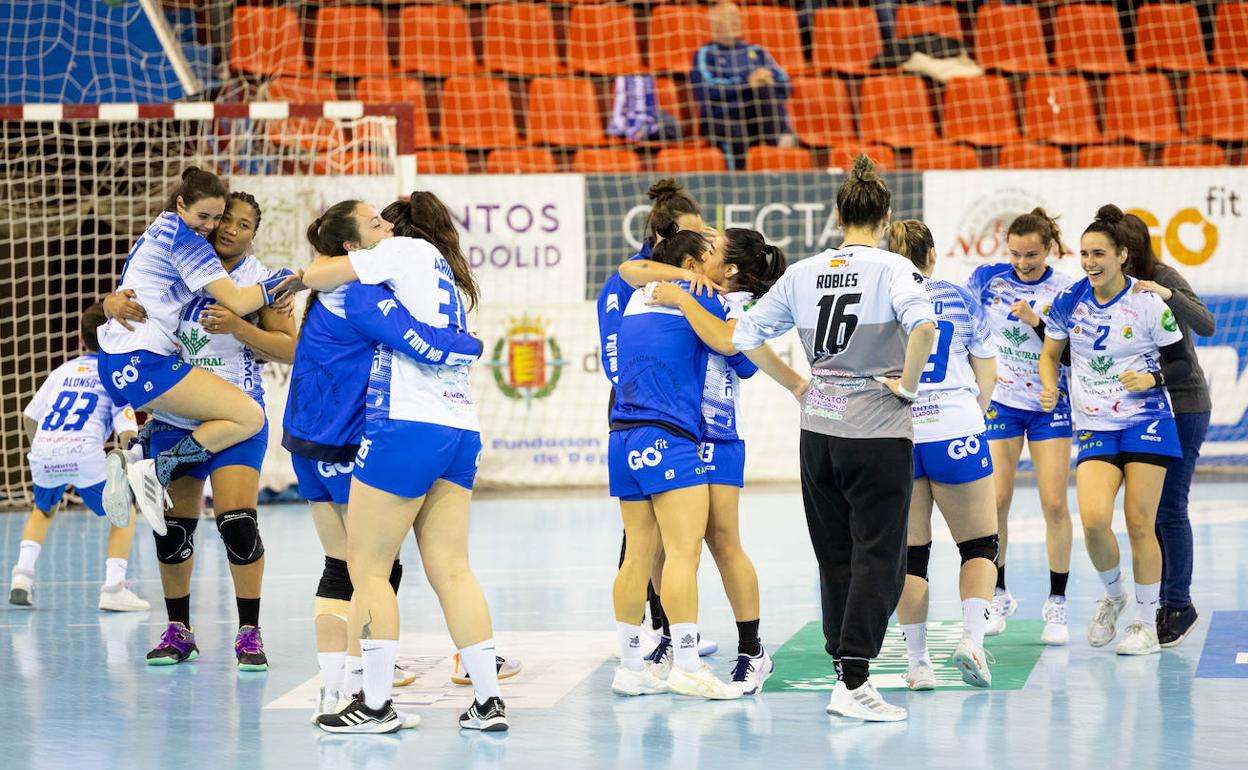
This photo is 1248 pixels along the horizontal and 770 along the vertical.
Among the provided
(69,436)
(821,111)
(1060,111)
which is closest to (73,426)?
(69,436)

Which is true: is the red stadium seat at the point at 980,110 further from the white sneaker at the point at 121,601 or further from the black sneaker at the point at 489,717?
the black sneaker at the point at 489,717

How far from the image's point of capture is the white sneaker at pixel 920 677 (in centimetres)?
562

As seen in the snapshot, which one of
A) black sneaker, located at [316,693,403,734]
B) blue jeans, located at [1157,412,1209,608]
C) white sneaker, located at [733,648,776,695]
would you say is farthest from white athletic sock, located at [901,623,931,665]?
black sneaker, located at [316,693,403,734]

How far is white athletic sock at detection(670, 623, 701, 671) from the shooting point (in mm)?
5504

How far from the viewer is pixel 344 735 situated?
5.06 meters

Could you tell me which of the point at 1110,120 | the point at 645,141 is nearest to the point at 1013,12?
the point at 1110,120

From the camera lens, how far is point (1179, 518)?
660cm

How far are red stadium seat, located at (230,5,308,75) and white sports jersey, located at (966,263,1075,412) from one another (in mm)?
8618

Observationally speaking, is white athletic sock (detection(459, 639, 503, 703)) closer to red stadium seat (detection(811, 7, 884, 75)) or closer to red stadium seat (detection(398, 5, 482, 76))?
red stadium seat (detection(398, 5, 482, 76))

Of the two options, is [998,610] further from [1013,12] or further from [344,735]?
[1013,12]

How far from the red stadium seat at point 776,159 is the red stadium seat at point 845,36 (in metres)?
1.71

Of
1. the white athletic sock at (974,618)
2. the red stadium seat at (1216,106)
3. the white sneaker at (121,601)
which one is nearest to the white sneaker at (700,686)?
the white athletic sock at (974,618)

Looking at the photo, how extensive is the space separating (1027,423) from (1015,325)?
1.56 ft

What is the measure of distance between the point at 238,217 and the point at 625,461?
212cm
